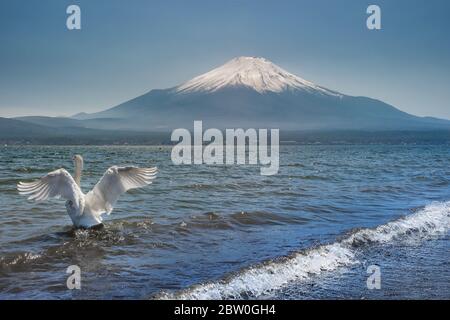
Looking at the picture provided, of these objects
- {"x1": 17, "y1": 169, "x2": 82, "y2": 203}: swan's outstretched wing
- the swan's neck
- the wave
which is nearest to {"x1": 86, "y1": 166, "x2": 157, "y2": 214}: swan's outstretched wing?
{"x1": 17, "y1": 169, "x2": 82, "y2": 203}: swan's outstretched wing

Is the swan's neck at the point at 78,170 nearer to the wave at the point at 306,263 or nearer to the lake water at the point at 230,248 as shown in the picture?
the lake water at the point at 230,248

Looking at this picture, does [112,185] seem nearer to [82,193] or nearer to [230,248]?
[82,193]

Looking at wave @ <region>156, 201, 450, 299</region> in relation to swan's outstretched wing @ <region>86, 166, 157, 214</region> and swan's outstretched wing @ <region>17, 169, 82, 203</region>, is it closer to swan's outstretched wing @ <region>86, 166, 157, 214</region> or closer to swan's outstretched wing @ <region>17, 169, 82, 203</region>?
swan's outstretched wing @ <region>86, 166, 157, 214</region>

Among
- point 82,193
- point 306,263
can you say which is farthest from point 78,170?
point 306,263

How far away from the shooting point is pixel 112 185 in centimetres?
1370

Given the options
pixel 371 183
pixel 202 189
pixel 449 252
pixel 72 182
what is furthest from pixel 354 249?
pixel 371 183

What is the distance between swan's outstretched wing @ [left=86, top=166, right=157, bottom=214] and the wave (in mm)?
5002

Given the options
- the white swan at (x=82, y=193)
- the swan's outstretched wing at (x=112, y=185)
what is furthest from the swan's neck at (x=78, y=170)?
the swan's outstretched wing at (x=112, y=185)

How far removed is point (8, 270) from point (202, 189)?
14.5 metres

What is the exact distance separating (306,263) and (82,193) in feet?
20.4

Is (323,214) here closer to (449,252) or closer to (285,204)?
(285,204)

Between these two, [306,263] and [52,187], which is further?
[52,187]

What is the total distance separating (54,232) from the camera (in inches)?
515
